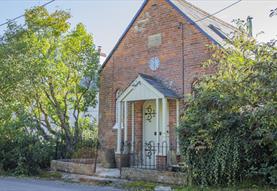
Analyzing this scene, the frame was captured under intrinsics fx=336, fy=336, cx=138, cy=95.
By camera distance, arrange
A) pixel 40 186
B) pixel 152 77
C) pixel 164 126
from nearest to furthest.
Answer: pixel 40 186 < pixel 164 126 < pixel 152 77

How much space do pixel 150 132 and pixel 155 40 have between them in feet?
12.2

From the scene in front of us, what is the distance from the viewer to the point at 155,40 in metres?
13.6

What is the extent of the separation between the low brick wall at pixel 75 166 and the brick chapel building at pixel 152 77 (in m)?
0.98

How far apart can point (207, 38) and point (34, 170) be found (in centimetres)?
812

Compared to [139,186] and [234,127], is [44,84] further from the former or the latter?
[234,127]

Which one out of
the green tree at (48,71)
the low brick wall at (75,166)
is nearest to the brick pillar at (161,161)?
the low brick wall at (75,166)

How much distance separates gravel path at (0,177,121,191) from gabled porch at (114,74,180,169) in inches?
89.1

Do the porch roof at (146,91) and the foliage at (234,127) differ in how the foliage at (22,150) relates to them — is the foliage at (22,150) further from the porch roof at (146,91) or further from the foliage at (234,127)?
the foliage at (234,127)

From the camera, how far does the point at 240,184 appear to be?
864cm

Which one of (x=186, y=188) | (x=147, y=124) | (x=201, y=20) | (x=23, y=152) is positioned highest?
(x=201, y=20)

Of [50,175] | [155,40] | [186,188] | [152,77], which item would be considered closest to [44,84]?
[50,175]

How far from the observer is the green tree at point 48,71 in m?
Answer: 14.1

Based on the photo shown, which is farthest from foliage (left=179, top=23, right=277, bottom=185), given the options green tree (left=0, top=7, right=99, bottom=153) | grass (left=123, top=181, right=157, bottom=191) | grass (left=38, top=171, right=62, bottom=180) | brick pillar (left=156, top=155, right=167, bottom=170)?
green tree (left=0, top=7, right=99, bottom=153)

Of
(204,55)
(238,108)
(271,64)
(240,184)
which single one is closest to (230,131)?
(238,108)
